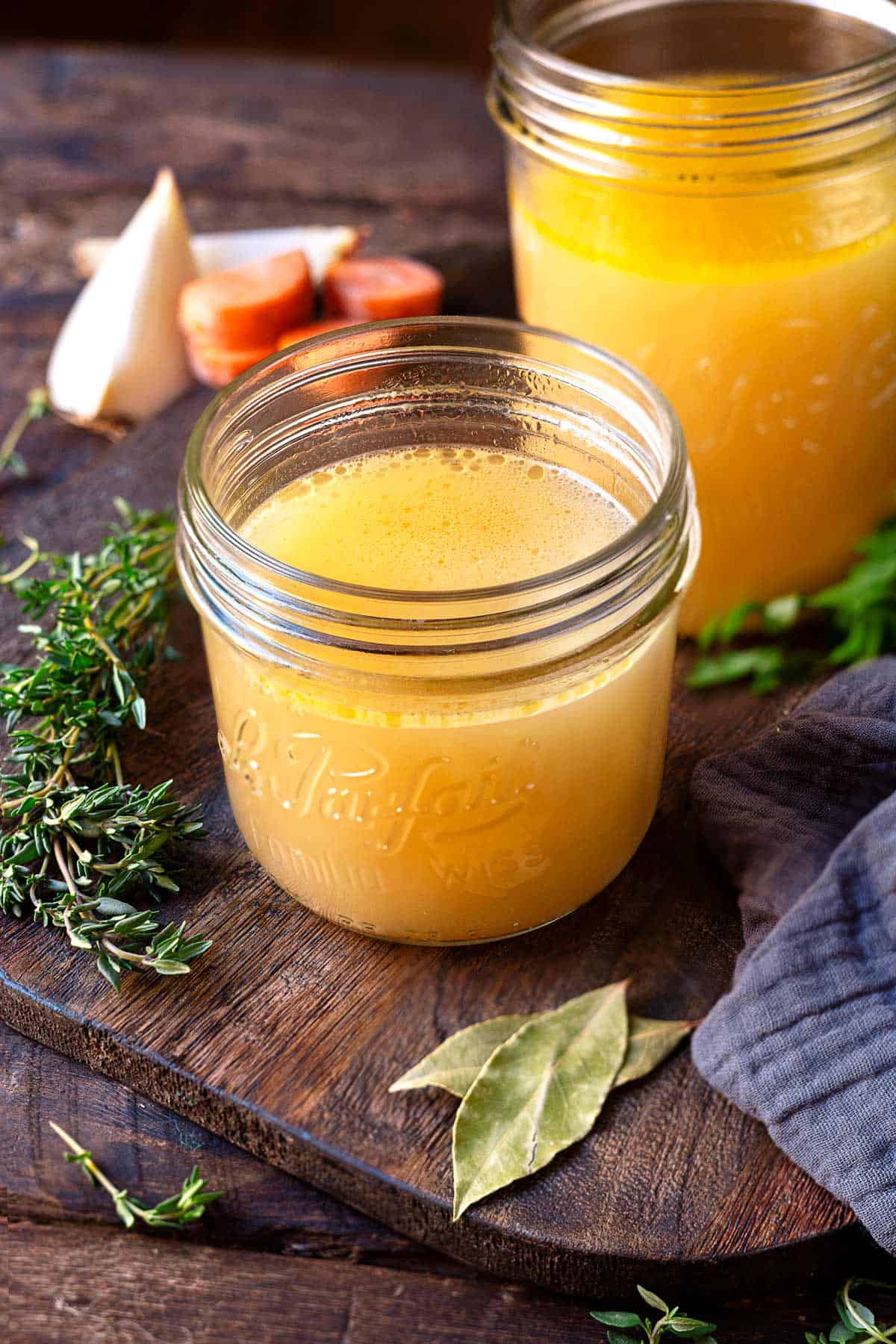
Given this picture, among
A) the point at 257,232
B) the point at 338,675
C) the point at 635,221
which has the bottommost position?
the point at 257,232

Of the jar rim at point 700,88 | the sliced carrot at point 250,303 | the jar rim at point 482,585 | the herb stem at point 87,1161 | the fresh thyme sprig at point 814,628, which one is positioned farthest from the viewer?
the sliced carrot at point 250,303

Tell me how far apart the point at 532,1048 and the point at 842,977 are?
277mm

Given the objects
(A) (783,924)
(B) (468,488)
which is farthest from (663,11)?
(A) (783,924)

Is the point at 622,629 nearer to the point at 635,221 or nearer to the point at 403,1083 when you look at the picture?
the point at 403,1083

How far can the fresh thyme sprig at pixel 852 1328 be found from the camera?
3.89 ft

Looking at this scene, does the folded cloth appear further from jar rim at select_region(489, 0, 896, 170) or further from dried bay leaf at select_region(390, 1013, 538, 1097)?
jar rim at select_region(489, 0, 896, 170)

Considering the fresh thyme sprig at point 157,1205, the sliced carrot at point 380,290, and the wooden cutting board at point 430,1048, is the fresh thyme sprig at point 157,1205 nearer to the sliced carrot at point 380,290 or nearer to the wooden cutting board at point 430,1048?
the wooden cutting board at point 430,1048

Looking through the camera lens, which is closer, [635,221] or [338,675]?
[338,675]

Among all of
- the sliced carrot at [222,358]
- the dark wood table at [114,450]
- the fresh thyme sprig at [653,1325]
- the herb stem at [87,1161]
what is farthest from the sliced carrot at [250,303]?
the fresh thyme sprig at [653,1325]

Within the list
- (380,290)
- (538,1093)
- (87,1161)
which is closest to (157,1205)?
(87,1161)

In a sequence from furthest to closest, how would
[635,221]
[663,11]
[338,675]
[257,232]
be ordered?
[257,232], [663,11], [635,221], [338,675]

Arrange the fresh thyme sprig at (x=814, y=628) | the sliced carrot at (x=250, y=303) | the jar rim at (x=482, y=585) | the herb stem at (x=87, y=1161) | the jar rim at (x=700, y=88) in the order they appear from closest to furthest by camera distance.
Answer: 1. the jar rim at (x=482, y=585)
2. the herb stem at (x=87, y=1161)
3. the jar rim at (x=700, y=88)
4. the fresh thyme sprig at (x=814, y=628)
5. the sliced carrot at (x=250, y=303)

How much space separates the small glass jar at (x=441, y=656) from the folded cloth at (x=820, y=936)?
0.13 meters

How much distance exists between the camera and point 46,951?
1.37 meters
